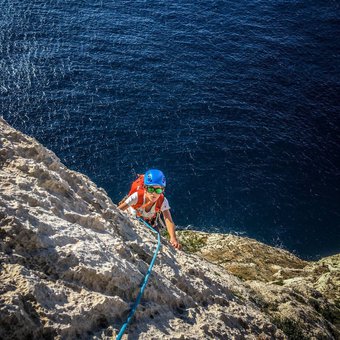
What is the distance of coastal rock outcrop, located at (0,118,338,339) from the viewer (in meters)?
5.79

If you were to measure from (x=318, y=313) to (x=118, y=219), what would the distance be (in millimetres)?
7308

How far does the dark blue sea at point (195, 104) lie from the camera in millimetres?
42344

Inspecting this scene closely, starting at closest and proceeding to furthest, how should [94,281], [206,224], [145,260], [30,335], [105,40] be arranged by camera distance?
1. [30,335]
2. [94,281]
3. [145,260]
4. [206,224]
5. [105,40]

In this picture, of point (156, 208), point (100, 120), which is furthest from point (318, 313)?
point (100, 120)

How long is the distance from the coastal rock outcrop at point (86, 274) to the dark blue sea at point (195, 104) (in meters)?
30.3

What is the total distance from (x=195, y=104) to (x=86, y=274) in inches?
1889

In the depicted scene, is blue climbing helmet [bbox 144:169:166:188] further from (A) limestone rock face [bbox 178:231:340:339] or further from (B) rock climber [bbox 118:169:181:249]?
(A) limestone rock face [bbox 178:231:340:339]

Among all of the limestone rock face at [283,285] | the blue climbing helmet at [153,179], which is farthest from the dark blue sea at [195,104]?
the blue climbing helmet at [153,179]

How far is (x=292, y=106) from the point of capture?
55062 millimetres

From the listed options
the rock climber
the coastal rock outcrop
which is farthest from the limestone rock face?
the rock climber

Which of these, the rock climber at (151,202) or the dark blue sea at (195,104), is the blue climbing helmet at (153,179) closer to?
the rock climber at (151,202)

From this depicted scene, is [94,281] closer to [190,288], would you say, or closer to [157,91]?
[190,288]

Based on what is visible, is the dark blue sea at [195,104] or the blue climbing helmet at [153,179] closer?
the blue climbing helmet at [153,179]

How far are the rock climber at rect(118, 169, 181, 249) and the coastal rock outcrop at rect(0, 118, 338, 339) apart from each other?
0.69 metres
